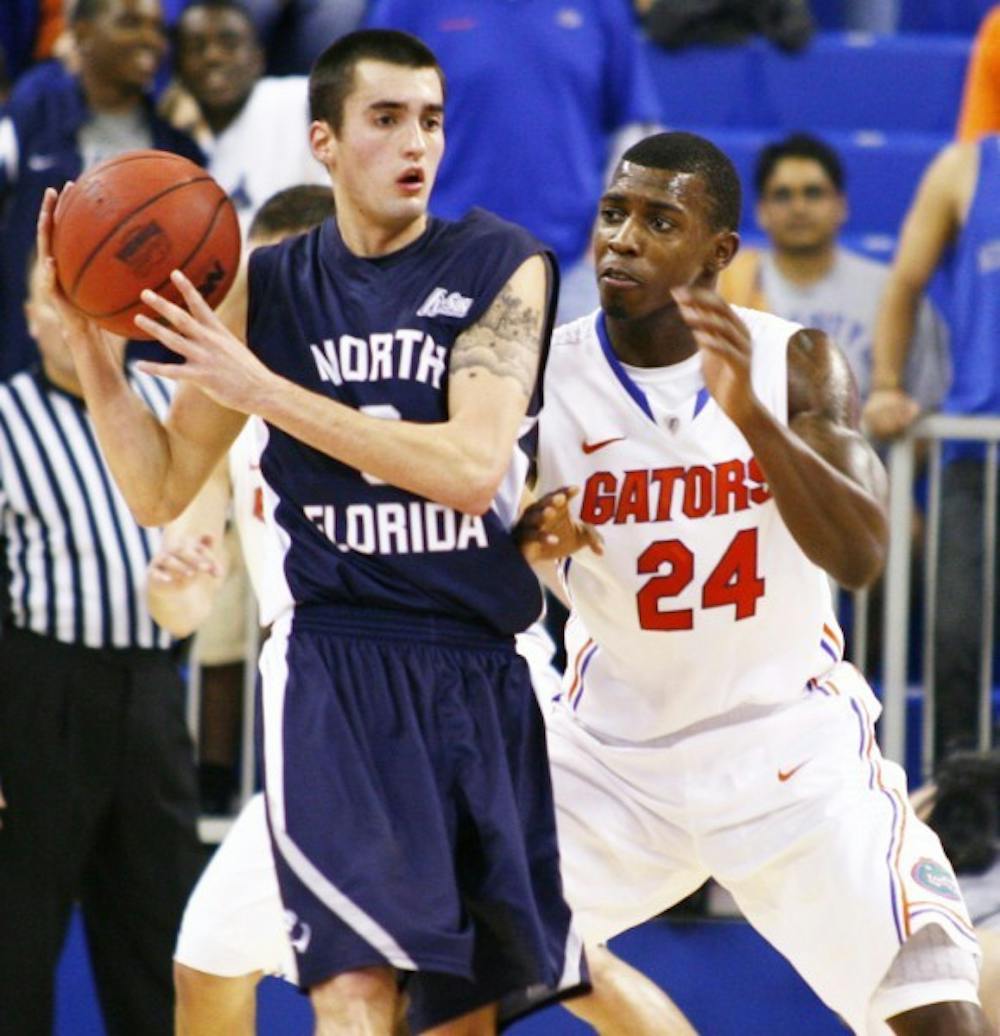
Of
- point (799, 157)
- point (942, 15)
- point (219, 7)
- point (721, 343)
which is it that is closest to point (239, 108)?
point (219, 7)

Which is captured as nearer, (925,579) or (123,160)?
(123,160)

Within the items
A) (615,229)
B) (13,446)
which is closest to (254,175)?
(13,446)

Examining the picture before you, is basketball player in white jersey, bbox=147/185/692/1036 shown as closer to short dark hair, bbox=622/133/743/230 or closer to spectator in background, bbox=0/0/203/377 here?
short dark hair, bbox=622/133/743/230

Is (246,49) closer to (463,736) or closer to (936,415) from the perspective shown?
(936,415)

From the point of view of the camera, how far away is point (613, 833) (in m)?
4.69

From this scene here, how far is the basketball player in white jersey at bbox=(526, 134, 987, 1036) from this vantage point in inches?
173

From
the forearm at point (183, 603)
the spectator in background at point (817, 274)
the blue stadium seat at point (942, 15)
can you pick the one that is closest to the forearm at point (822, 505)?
the forearm at point (183, 603)

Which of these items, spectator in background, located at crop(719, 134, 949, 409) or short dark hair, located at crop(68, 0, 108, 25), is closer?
spectator in background, located at crop(719, 134, 949, 409)

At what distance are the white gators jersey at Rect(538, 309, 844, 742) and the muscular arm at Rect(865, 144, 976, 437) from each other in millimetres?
2005

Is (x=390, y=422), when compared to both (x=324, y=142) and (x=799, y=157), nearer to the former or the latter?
(x=324, y=142)

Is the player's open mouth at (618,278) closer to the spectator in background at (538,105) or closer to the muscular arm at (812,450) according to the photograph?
the muscular arm at (812,450)

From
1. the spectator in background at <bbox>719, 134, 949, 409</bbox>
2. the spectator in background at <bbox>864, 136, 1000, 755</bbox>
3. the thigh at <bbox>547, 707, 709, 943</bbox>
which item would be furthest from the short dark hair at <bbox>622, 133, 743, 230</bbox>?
the spectator in background at <bbox>719, 134, 949, 409</bbox>

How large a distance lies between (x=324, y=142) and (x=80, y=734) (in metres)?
2.03

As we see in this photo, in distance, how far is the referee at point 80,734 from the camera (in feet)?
18.2
